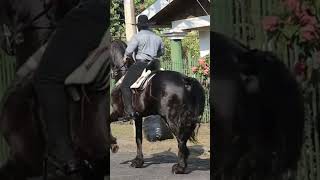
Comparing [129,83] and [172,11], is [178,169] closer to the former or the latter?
[129,83]

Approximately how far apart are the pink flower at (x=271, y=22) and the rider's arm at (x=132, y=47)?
9.59 feet

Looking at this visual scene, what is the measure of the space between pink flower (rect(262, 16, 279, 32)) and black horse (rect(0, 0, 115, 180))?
0.90m

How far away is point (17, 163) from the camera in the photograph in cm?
328

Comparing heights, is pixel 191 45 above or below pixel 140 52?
above

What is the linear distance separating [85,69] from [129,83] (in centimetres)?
285

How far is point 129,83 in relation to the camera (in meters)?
6.00

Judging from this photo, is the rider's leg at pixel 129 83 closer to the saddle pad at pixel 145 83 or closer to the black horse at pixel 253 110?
the saddle pad at pixel 145 83

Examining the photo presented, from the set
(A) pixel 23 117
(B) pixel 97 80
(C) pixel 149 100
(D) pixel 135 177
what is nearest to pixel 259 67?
(B) pixel 97 80

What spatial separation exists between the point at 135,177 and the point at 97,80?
2.09 meters

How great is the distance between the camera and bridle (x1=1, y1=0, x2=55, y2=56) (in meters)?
3.13

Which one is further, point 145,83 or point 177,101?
point 145,83

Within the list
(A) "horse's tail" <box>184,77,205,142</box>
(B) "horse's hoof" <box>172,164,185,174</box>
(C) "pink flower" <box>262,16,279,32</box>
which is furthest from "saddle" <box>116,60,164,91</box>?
(C) "pink flower" <box>262,16,279,32</box>

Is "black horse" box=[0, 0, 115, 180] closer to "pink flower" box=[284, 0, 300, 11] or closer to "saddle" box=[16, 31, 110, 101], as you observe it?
"saddle" box=[16, 31, 110, 101]

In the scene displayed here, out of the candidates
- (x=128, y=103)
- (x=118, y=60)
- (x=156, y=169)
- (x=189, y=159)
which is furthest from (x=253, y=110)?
(x=118, y=60)
